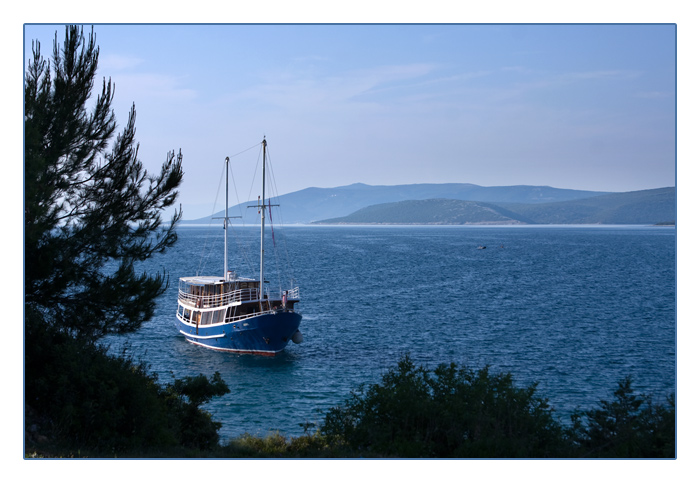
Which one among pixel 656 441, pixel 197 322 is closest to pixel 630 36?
pixel 656 441

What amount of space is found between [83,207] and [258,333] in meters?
16.7

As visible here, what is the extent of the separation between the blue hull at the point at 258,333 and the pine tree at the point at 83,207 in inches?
593

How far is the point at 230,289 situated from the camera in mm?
28172

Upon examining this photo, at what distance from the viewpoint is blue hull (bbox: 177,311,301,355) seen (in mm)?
27141

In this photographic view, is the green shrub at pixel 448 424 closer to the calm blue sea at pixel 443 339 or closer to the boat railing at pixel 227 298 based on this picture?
the calm blue sea at pixel 443 339

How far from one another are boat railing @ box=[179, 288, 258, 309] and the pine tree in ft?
49.7

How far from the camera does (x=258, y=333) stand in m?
27.2

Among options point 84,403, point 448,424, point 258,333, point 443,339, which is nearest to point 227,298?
point 258,333

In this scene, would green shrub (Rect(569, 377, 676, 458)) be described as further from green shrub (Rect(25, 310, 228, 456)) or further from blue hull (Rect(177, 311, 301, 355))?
blue hull (Rect(177, 311, 301, 355))

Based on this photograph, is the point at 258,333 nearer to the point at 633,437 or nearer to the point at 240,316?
the point at 240,316

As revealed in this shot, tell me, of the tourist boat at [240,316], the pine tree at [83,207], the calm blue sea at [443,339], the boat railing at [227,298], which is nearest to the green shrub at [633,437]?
the calm blue sea at [443,339]

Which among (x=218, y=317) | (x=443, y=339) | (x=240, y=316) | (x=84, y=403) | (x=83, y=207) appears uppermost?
(x=83, y=207)

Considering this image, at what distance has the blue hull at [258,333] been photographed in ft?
89.0

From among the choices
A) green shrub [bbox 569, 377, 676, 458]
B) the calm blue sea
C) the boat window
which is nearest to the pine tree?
the calm blue sea
